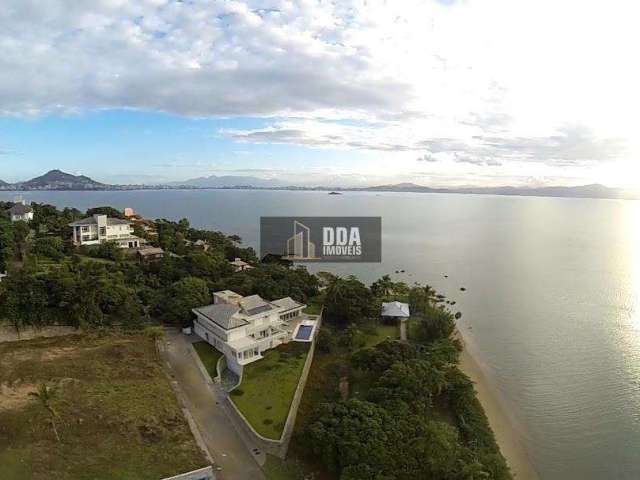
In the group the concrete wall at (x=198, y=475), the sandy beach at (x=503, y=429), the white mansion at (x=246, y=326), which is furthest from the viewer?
the white mansion at (x=246, y=326)

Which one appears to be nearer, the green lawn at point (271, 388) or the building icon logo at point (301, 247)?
the green lawn at point (271, 388)

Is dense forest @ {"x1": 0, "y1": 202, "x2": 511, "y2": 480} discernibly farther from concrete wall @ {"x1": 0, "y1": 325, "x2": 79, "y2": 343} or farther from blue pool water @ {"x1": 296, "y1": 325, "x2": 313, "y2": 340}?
blue pool water @ {"x1": 296, "y1": 325, "x2": 313, "y2": 340}

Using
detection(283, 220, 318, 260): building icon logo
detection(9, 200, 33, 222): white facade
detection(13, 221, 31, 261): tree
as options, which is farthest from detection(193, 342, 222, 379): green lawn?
detection(9, 200, 33, 222): white facade

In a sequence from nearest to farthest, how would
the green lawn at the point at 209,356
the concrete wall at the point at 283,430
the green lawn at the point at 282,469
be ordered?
the green lawn at the point at 282,469 → the concrete wall at the point at 283,430 → the green lawn at the point at 209,356

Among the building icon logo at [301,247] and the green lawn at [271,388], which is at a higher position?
the building icon logo at [301,247]

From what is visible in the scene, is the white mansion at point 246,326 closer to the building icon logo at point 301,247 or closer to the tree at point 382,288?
the tree at point 382,288

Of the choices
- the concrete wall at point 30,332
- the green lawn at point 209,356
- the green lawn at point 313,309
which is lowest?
the green lawn at point 209,356

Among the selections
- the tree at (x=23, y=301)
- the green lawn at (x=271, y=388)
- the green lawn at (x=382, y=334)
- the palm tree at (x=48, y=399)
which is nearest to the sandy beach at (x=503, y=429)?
the green lawn at (x=382, y=334)

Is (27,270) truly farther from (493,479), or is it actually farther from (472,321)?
(472,321)
